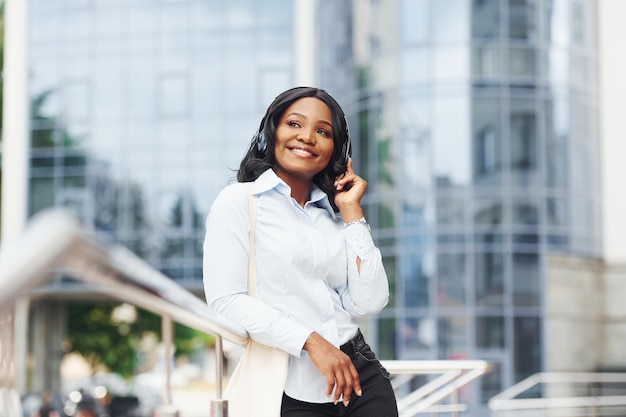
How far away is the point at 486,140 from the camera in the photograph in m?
22.2

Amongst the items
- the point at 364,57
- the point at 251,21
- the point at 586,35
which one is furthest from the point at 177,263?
the point at 586,35

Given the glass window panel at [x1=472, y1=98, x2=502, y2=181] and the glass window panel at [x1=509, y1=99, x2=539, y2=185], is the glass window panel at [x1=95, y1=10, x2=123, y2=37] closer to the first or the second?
the glass window panel at [x1=472, y1=98, x2=502, y2=181]

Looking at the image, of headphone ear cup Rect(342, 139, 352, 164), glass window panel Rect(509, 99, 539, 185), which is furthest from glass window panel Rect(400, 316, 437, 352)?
headphone ear cup Rect(342, 139, 352, 164)

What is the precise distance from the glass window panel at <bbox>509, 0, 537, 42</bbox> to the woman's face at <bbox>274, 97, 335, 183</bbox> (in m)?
20.3

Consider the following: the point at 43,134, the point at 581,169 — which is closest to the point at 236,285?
the point at 581,169

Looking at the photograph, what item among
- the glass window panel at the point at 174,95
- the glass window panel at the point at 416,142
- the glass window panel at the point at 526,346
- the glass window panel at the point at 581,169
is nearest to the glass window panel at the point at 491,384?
the glass window panel at the point at 526,346

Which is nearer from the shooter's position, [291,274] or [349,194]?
[291,274]

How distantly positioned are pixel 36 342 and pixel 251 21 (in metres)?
12.8

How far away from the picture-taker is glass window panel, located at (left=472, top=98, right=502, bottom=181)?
22219mm

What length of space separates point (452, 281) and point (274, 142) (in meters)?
19.6

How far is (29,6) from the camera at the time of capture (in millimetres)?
32219

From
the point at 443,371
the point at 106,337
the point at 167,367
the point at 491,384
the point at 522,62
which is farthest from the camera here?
the point at 106,337

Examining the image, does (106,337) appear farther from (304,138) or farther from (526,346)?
(304,138)

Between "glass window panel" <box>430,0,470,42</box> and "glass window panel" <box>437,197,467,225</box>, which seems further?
"glass window panel" <box>430,0,470,42</box>
